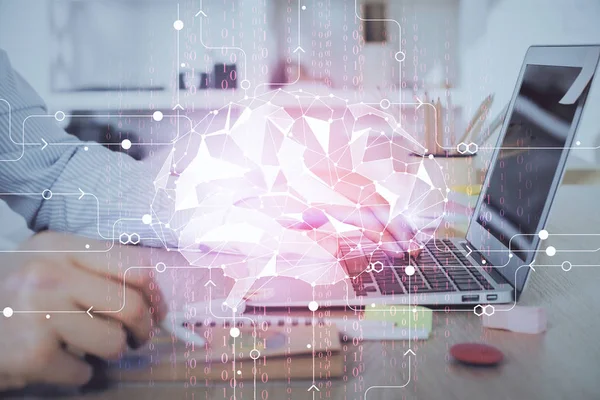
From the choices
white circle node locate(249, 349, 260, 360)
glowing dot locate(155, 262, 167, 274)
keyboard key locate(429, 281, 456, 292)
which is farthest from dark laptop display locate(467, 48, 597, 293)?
glowing dot locate(155, 262, 167, 274)

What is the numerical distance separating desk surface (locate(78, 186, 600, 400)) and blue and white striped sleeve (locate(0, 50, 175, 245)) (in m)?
0.34

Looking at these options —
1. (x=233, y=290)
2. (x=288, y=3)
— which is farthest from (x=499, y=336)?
(x=288, y=3)

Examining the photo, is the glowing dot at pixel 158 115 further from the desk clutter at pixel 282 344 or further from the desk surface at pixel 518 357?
the desk surface at pixel 518 357

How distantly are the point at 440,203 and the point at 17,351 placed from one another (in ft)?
2.98

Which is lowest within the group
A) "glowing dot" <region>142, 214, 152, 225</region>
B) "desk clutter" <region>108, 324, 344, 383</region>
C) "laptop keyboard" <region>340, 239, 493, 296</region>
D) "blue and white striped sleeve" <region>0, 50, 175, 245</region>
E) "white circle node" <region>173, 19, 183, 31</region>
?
"desk clutter" <region>108, 324, 344, 383</region>

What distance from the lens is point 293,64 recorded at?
120 centimetres

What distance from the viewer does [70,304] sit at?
1.19 m

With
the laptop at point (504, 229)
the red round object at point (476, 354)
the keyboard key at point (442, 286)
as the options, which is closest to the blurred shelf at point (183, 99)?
the laptop at point (504, 229)

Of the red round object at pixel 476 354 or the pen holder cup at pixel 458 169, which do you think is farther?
the pen holder cup at pixel 458 169

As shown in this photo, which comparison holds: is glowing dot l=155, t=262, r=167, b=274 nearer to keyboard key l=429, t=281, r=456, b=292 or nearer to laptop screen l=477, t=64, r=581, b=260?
keyboard key l=429, t=281, r=456, b=292

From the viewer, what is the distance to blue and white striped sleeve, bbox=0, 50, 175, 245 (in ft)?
3.93

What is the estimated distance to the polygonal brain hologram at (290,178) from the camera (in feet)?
3.92

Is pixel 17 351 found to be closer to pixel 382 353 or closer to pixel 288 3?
pixel 382 353

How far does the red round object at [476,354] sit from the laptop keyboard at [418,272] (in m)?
0.11
